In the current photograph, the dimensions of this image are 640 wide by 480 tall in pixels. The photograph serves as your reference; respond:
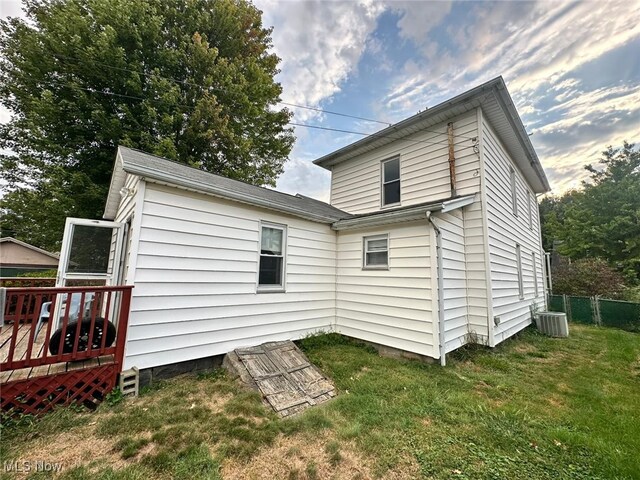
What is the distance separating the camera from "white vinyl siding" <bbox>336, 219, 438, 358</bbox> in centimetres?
495

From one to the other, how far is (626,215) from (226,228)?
24.2 metres

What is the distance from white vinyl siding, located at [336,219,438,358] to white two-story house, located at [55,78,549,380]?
0.08ft

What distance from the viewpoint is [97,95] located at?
9.95 meters

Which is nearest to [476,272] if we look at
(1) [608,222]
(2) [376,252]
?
(2) [376,252]

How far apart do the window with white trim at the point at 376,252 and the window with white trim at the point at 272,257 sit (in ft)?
6.56

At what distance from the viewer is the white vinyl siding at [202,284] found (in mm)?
3762

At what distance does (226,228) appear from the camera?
4684 millimetres

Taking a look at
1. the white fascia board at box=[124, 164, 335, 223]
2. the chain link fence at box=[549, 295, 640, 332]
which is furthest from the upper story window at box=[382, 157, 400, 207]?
the chain link fence at box=[549, 295, 640, 332]

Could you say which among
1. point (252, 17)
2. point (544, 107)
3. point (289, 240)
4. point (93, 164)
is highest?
point (252, 17)

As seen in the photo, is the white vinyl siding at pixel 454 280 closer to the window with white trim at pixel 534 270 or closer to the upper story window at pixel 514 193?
the upper story window at pixel 514 193

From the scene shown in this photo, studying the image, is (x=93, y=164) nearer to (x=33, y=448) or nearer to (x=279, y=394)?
(x=33, y=448)

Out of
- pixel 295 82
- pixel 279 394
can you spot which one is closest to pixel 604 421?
pixel 279 394

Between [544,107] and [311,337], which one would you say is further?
[544,107]

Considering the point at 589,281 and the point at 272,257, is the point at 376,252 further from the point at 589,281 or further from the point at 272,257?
the point at 589,281
